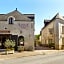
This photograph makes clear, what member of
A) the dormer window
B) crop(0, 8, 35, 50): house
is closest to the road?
crop(0, 8, 35, 50): house

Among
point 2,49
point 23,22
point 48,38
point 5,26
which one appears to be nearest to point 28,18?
point 23,22

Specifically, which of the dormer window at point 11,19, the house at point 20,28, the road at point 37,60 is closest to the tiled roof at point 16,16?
the house at point 20,28

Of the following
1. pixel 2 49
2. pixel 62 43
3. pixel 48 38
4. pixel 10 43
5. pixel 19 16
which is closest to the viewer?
pixel 10 43

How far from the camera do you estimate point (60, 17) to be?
160ft

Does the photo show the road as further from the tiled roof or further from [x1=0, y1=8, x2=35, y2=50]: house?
the tiled roof

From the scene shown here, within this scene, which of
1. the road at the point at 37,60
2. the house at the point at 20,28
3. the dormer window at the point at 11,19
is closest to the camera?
the road at the point at 37,60

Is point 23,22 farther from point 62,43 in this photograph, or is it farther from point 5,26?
point 62,43

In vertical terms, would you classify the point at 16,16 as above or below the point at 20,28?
above

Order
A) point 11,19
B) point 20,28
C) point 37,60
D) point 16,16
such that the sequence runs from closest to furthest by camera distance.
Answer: point 37,60 → point 20,28 → point 11,19 → point 16,16

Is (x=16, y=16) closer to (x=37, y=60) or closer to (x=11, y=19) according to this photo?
(x=11, y=19)

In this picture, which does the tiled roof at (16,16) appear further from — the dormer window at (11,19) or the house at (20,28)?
the dormer window at (11,19)

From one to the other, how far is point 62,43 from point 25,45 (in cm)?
987

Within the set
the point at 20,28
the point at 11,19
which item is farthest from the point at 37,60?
the point at 11,19

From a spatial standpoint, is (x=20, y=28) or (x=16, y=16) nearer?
(x=20, y=28)
